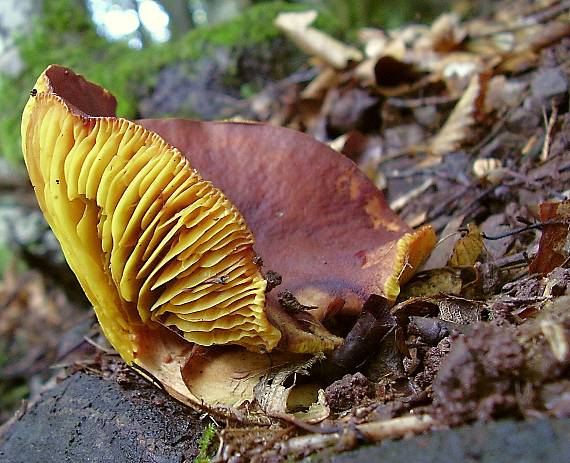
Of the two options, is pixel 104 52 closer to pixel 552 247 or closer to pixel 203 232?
pixel 203 232

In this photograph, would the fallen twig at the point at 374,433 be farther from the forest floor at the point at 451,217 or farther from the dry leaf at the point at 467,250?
the dry leaf at the point at 467,250

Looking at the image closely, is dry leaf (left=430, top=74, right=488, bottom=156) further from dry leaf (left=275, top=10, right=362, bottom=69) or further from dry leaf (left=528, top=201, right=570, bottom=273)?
dry leaf (left=528, top=201, right=570, bottom=273)

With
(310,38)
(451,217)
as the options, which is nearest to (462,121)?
(451,217)

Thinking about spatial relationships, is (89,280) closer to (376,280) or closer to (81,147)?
(81,147)

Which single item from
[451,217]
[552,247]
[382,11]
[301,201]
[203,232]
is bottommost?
[382,11]

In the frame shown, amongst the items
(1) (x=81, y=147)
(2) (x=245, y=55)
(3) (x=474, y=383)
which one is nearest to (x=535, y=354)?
(3) (x=474, y=383)

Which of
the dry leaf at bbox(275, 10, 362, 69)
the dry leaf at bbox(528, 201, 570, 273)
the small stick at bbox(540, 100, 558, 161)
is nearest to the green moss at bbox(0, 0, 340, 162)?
the dry leaf at bbox(275, 10, 362, 69)
